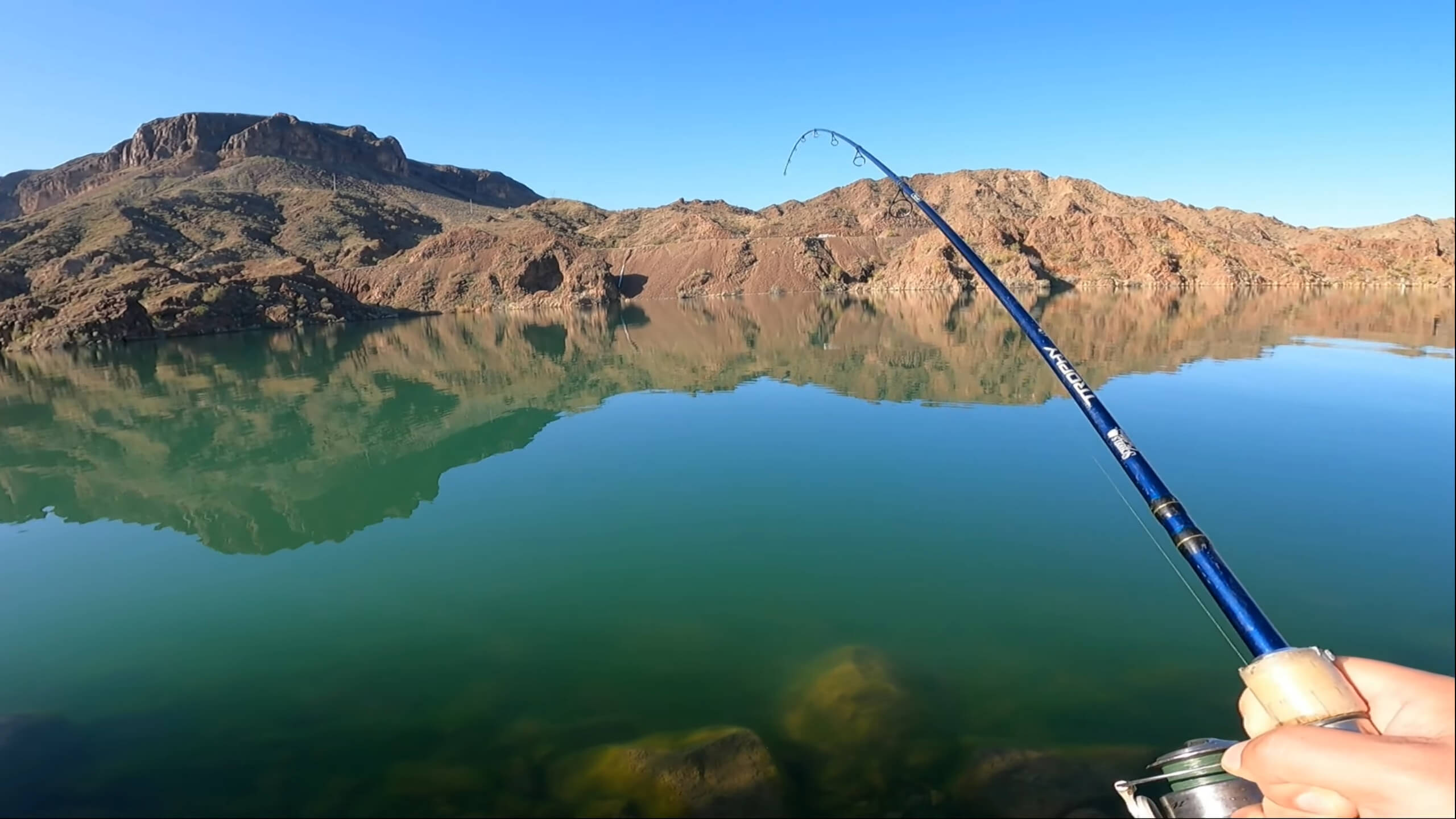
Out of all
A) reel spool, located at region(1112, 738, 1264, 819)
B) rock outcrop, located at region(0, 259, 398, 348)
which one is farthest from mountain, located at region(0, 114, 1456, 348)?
reel spool, located at region(1112, 738, 1264, 819)

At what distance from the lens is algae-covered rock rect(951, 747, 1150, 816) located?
445 centimetres

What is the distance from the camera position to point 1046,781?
4.67 metres

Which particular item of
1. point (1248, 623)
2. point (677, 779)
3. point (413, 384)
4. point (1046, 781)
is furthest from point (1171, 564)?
point (413, 384)

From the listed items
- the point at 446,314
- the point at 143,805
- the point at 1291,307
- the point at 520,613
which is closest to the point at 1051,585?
the point at 520,613

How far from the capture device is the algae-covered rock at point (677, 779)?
4.68 metres

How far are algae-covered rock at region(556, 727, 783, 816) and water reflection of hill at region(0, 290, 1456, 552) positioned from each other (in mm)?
7088

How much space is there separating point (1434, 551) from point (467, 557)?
10.2 m

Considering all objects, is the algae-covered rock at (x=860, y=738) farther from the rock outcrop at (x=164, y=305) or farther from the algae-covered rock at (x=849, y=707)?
the rock outcrop at (x=164, y=305)

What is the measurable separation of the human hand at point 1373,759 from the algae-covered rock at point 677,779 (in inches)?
139

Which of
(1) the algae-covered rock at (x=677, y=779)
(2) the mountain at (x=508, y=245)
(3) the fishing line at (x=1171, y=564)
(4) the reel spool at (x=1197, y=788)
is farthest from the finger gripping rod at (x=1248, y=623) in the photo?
(2) the mountain at (x=508, y=245)

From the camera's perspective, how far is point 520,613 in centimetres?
754

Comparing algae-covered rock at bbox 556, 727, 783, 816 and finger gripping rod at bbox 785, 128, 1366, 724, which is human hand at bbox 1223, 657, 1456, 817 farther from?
algae-covered rock at bbox 556, 727, 783, 816

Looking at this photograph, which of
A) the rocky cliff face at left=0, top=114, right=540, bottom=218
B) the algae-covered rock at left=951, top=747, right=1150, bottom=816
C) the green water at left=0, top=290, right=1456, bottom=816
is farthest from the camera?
the rocky cliff face at left=0, top=114, right=540, bottom=218

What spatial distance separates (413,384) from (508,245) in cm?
6359
